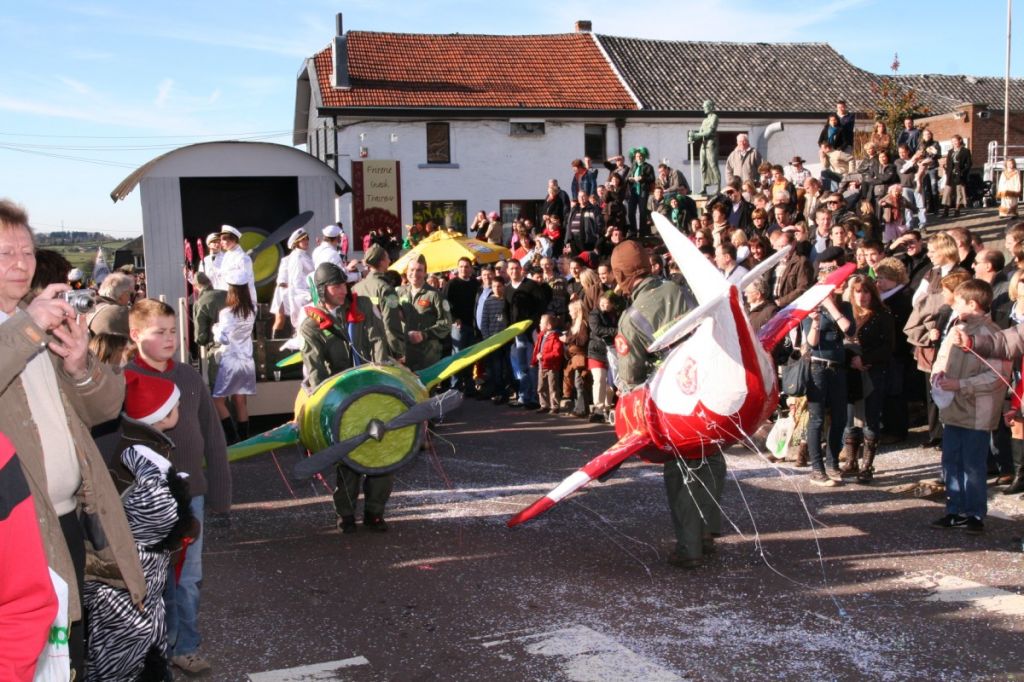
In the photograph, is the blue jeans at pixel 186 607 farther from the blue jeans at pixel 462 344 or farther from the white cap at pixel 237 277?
the blue jeans at pixel 462 344

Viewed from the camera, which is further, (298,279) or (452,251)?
(452,251)

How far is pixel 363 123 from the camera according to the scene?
1286 inches

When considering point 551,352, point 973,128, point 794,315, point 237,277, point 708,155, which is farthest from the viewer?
point 973,128

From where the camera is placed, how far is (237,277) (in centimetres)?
1085

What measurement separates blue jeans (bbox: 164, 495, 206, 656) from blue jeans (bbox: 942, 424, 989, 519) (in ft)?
16.7

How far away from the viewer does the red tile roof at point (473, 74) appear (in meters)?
33.5

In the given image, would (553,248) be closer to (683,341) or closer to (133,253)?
(683,341)

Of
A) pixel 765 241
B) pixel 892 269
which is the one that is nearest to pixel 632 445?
pixel 892 269

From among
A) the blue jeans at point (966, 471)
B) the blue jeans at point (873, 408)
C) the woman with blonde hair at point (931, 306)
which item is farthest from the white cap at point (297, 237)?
the blue jeans at point (966, 471)

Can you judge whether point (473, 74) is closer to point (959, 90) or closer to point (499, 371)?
point (499, 371)

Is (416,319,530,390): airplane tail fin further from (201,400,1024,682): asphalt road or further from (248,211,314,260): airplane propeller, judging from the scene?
(248,211,314,260): airplane propeller

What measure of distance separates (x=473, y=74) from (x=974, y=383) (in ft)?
99.6

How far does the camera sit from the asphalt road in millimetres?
4828

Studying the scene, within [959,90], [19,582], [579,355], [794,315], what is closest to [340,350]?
[794,315]
